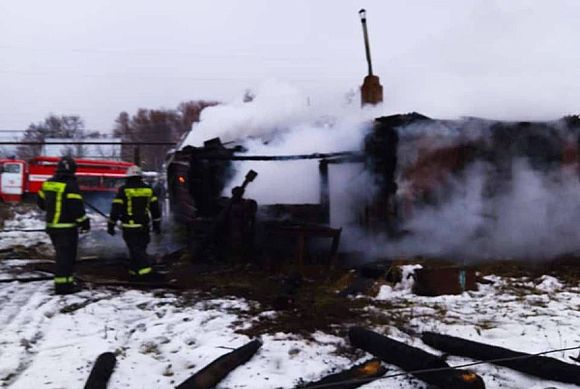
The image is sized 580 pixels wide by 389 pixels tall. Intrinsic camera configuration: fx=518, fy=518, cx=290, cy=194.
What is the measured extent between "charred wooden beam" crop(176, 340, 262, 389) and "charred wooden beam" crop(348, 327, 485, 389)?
1035 mm

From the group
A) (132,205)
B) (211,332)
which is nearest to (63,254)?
(132,205)

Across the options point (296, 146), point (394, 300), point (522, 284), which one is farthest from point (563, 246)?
point (296, 146)

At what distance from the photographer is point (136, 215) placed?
25.2 ft

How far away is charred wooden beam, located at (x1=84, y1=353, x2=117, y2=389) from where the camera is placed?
4059mm

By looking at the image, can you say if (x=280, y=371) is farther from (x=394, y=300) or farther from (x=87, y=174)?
(x=87, y=174)

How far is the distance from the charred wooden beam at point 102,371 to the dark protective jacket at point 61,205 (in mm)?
3031

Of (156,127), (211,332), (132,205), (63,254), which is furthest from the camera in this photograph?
(156,127)

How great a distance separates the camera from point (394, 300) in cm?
693

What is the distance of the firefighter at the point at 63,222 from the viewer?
7055 mm

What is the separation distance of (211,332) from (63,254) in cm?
277

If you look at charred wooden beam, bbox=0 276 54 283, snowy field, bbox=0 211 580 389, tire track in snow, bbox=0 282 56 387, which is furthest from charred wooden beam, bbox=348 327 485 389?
charred wooden beam, bbox=0 276 54 283

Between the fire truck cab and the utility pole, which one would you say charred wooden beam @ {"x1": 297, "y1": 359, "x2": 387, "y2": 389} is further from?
the fire truck cab

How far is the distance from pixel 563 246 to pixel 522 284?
2.67 metres

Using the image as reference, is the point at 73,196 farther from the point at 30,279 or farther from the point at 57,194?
the point at 30,279
